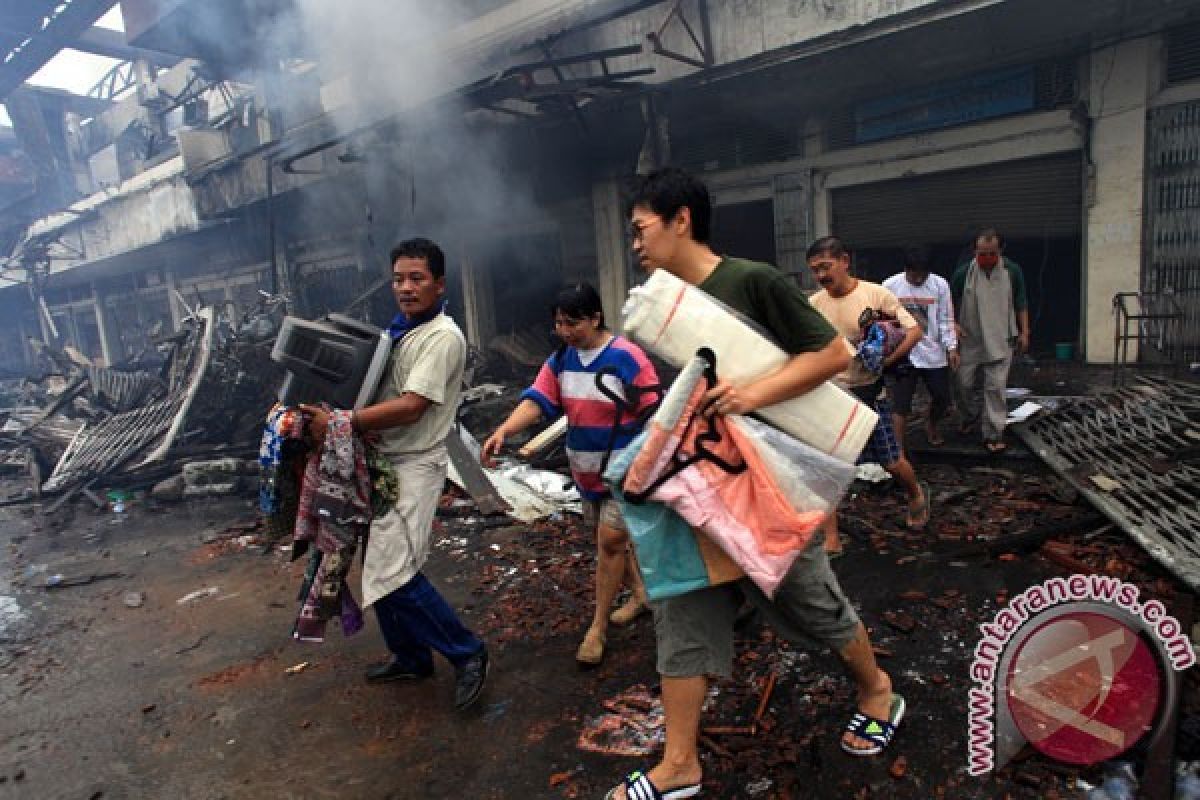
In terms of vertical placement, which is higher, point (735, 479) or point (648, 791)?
point (735, 479)

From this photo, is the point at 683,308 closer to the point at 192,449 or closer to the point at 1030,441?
the point at 1030,441

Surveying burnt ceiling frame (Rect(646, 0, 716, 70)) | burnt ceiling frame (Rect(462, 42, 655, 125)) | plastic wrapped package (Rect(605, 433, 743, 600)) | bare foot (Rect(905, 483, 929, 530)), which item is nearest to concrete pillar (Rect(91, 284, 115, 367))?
burnt ceiling frame (Rect(462, 42, 655, 125))

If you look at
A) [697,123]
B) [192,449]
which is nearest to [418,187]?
[697,123]

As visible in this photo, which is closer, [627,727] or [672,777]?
[672,777]

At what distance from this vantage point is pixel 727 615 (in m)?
2.12

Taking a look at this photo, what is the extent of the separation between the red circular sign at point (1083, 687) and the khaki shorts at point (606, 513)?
1532 mm

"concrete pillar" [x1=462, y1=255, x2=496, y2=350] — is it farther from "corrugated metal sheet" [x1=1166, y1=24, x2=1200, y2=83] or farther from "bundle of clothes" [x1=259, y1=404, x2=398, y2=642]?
"bundle of clothes" [x1=259, y1=404, x2=398, y2=642]

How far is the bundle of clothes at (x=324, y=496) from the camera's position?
8.76 ft

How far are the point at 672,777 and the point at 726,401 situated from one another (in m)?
1.20

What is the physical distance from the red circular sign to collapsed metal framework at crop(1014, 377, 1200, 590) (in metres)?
1.11

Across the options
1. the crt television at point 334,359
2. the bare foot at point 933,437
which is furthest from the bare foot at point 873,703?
the bare foot at point 933,437

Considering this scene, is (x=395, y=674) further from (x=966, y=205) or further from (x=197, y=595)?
(x=966, y=205)

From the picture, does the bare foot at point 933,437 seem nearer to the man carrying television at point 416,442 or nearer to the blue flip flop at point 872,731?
the blue flip flop at point 872,731

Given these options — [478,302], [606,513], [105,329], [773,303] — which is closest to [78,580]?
[606,513]
